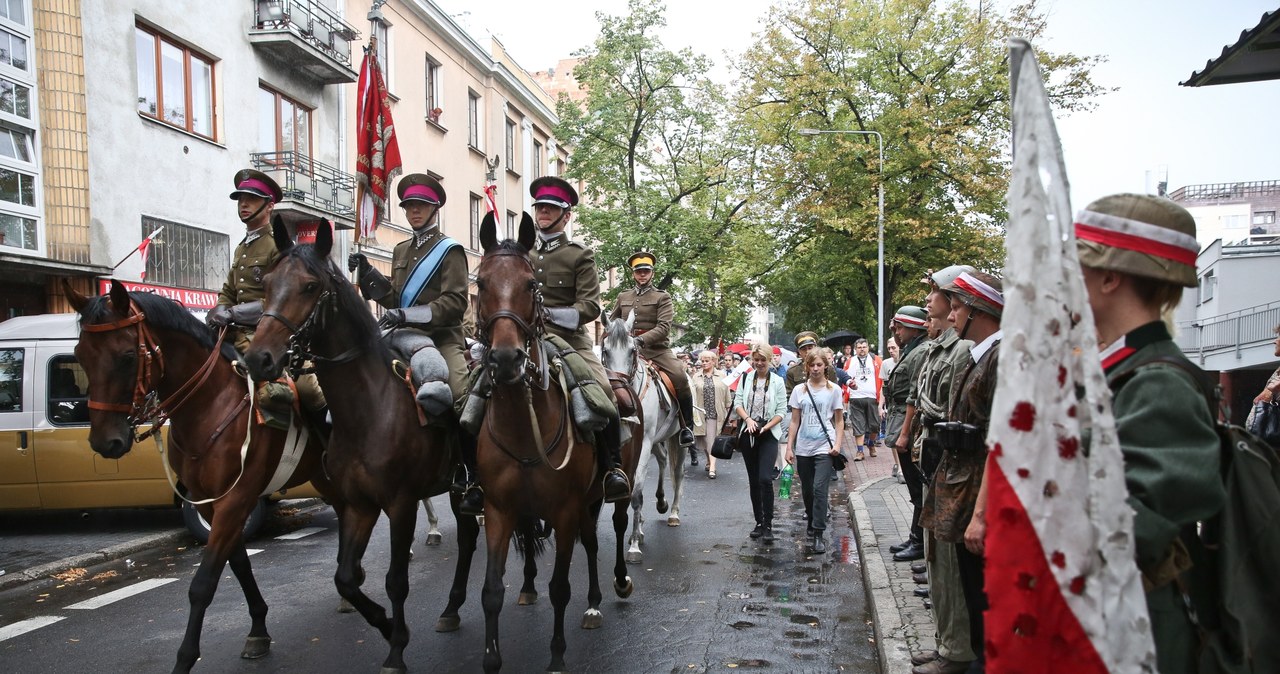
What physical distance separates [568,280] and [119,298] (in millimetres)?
2719

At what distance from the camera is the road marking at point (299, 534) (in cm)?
955

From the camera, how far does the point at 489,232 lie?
4930 mm

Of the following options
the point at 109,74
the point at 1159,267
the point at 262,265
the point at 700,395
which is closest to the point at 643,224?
the point at 700,395

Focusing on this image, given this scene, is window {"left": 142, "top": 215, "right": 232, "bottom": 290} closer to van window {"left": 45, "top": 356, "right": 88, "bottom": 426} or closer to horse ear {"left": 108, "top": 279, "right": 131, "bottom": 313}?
van window {"left": 45, "top": 356, "right": 88, "bottom": 426}

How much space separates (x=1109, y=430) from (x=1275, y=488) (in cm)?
64

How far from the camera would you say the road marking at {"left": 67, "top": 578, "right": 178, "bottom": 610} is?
269 inches

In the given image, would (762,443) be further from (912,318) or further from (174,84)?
(174,84)

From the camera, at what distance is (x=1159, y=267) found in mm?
1958

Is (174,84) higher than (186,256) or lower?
higher

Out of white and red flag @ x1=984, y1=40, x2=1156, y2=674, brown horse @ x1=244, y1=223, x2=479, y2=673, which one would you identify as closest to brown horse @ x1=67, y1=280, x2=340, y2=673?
brown horse @ x1=244, y1=223, x2=479, y2=673

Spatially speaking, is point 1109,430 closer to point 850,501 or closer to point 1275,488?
point 1275,488

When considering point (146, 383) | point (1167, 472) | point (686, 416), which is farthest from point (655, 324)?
point (1167, 472)

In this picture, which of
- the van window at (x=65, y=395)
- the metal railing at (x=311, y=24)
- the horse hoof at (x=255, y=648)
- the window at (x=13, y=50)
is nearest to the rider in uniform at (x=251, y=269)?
the horse hoof at (x=255, y=648)

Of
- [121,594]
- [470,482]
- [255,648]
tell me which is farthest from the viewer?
[121,594]
